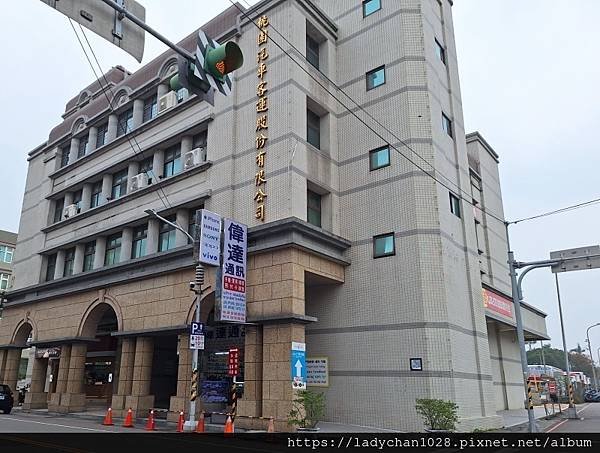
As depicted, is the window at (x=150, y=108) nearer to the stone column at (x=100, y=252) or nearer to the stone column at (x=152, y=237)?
the stone column at (x=152, y=237)

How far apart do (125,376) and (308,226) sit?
11.7 meters

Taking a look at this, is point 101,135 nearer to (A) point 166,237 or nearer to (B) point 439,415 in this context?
(A) point 166,237

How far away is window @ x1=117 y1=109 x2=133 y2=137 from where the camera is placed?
1142 inches

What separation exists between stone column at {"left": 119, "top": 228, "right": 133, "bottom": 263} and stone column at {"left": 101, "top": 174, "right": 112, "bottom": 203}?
142 inches

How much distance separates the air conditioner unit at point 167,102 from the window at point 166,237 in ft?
19.6

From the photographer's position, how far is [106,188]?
29047 millimetres

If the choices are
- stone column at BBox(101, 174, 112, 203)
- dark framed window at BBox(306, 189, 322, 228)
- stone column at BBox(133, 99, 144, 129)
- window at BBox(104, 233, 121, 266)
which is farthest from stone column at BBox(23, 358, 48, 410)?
dark framed window at BBox(306, 189, 322, 228)

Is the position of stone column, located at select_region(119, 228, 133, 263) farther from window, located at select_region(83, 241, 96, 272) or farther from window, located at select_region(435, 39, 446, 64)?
window, located at select_region(435, 39, 446, 64)

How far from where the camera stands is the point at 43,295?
1178 inches

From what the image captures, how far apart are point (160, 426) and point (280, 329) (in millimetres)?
6203

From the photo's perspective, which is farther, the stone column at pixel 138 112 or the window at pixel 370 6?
the stone column at pixel 138 112

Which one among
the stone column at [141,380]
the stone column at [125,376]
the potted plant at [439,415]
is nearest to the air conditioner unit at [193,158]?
the stone column at [141,380]

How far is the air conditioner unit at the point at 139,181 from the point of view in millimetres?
26219

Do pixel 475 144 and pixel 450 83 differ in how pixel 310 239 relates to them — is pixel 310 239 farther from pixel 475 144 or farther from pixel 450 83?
pixel 475 144
